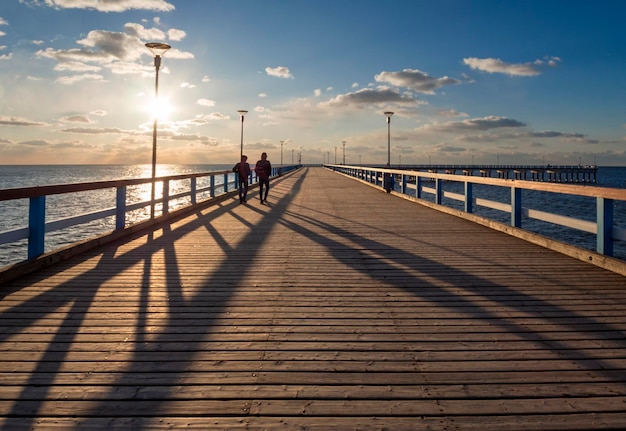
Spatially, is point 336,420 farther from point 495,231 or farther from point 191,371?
point 495,231

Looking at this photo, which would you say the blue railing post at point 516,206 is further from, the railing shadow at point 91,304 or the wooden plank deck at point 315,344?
the railing shadow at point 91,304

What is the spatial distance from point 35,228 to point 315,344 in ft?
15.1

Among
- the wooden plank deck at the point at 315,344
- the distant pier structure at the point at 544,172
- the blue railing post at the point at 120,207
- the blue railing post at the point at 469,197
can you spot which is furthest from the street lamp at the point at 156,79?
the distant pier structure at the point at 544,172

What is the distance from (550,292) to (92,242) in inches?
270

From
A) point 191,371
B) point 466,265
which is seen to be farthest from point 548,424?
point 466,265

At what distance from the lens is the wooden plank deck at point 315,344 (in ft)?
8.02

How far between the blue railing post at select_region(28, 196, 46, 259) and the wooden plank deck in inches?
17.0

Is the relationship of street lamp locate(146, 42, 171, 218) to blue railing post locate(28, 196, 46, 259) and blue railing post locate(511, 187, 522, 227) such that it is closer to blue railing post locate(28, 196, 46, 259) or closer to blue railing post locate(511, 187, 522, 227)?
blue railing post locate(28, 196, 46, 259)

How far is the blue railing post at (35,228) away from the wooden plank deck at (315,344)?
43 centimetres

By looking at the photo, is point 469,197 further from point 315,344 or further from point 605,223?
point 315,344

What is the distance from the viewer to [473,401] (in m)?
2.56

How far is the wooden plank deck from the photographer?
8.02 ft

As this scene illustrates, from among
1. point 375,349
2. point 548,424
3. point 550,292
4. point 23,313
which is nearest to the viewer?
point 548,424

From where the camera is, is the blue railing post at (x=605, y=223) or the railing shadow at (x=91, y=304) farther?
the blue railing post at (x=605, y=223)
